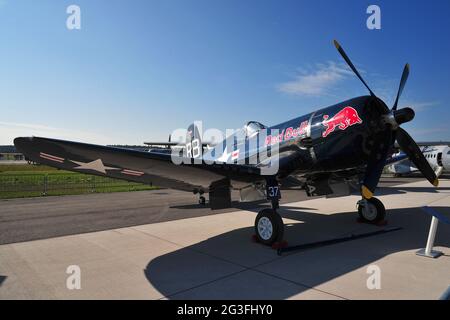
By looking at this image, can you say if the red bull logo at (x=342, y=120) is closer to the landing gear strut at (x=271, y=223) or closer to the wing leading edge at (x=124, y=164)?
the landing gear strut at (x=271, y=223)

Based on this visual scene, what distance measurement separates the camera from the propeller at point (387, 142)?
534 centimetres

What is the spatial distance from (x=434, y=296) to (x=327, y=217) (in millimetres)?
5441

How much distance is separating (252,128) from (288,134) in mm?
1618

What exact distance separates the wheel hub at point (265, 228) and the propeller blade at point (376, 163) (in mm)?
1944

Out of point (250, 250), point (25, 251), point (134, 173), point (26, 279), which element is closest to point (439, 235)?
point (250, 250)

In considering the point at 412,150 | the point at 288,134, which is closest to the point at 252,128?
the point at 288,134

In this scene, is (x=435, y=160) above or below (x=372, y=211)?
above

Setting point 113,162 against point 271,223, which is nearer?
point 113,162

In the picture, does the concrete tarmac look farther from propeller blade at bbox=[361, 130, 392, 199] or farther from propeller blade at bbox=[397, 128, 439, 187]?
propeller blade at bbox=[397, 128, 439, 187]

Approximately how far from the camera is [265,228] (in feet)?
19.3

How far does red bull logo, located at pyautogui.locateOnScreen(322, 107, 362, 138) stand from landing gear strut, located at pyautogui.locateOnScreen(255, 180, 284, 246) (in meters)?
1.51

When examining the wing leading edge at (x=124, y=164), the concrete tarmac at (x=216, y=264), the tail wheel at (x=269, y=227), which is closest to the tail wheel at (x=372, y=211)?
the concrete tarmac at (x=216, y=264)

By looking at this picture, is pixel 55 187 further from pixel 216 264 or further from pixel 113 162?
pixel 216 264

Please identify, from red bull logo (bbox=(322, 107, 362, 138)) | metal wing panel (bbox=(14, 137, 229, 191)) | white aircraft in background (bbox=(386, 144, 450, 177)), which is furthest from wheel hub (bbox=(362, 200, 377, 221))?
white aircraft in background (bbox=(386, 144, 450, 177))
